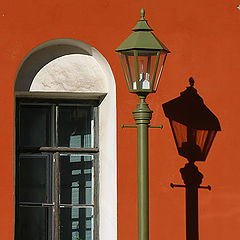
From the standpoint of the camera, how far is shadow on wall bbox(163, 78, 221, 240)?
6855 millimetres

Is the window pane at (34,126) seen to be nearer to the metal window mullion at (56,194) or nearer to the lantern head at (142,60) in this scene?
the metal window mullion at (56,194)

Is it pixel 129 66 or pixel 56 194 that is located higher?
pixel 129 66

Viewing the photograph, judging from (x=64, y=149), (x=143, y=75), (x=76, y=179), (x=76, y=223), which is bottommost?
(x=76, y=223)

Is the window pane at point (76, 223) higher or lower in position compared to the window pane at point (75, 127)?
lower

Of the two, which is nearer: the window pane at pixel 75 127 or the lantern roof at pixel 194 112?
the lantern roof at pixel 194 112

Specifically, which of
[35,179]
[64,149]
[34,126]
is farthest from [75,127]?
[35,179]

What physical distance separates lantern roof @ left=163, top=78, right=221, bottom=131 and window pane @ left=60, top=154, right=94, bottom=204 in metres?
1.06

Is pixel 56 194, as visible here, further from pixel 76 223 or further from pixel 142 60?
pixel 142 60

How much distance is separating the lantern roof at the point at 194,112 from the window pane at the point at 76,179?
3.49 feet

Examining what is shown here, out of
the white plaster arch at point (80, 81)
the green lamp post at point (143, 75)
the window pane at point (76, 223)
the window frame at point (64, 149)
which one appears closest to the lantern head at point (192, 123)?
the white plaster arch at point (80, 81)

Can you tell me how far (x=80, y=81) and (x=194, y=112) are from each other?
1.16 metres

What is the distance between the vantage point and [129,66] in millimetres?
5598

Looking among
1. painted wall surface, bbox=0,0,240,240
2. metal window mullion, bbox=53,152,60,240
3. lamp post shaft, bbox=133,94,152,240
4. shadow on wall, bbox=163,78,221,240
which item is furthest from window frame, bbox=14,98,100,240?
lamp post shaft, bbox=133,94,152,240

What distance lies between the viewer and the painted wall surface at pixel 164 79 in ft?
22.2
